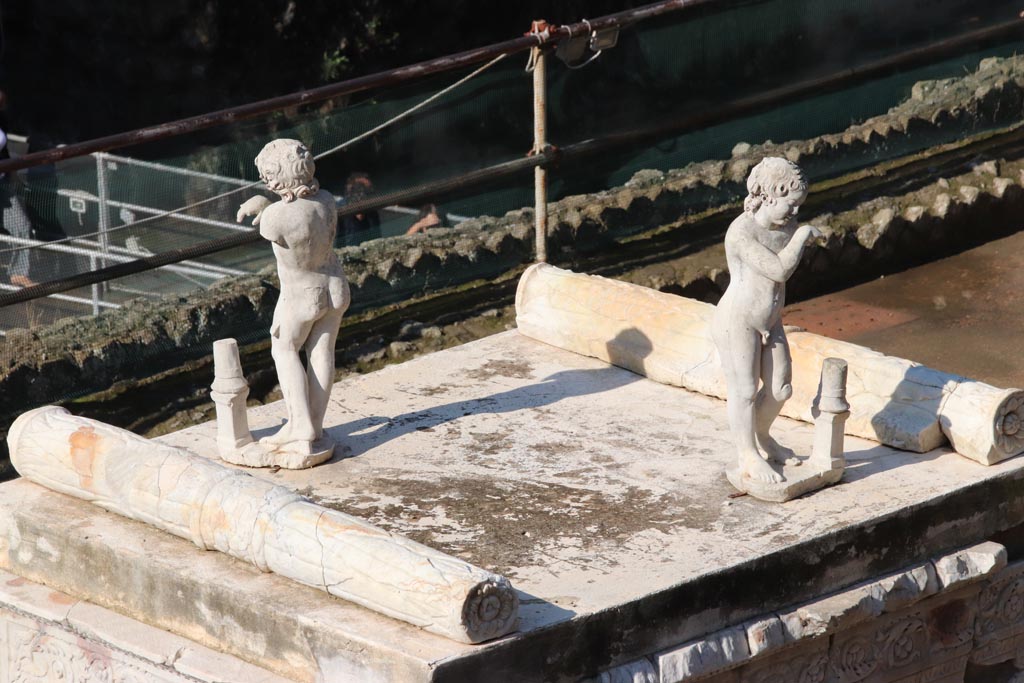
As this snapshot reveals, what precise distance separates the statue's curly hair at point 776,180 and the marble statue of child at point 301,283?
64.0 inches

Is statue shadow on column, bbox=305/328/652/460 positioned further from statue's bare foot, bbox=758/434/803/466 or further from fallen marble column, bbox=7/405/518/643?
statue's bare foot, bbox=758/434/803/466

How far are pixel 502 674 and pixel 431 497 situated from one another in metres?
1.25

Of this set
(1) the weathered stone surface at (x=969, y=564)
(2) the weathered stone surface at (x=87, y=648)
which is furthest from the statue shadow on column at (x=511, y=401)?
(1) the weathered stone surface at (x=969, y=564)

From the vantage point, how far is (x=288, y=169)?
6.33 m

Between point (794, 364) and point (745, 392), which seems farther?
point (794, 364)

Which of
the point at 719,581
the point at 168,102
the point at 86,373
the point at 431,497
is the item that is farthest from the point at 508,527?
the point at 168,102

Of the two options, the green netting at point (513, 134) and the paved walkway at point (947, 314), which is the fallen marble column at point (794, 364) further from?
the paved walkway at point (947, 314)

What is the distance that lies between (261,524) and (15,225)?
338 cm

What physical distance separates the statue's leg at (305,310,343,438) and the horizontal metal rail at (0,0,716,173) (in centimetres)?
181

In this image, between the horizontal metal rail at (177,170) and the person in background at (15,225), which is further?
the horizontal metal rail at (177,170)

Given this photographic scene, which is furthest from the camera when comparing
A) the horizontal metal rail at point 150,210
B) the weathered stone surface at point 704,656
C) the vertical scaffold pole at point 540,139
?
the vertical scaffold pole at point 540,139

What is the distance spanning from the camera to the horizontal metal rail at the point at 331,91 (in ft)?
26.0

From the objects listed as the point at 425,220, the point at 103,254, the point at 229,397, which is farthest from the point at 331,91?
the point at 229,397

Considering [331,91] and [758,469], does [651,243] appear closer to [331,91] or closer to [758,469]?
[331,91]
